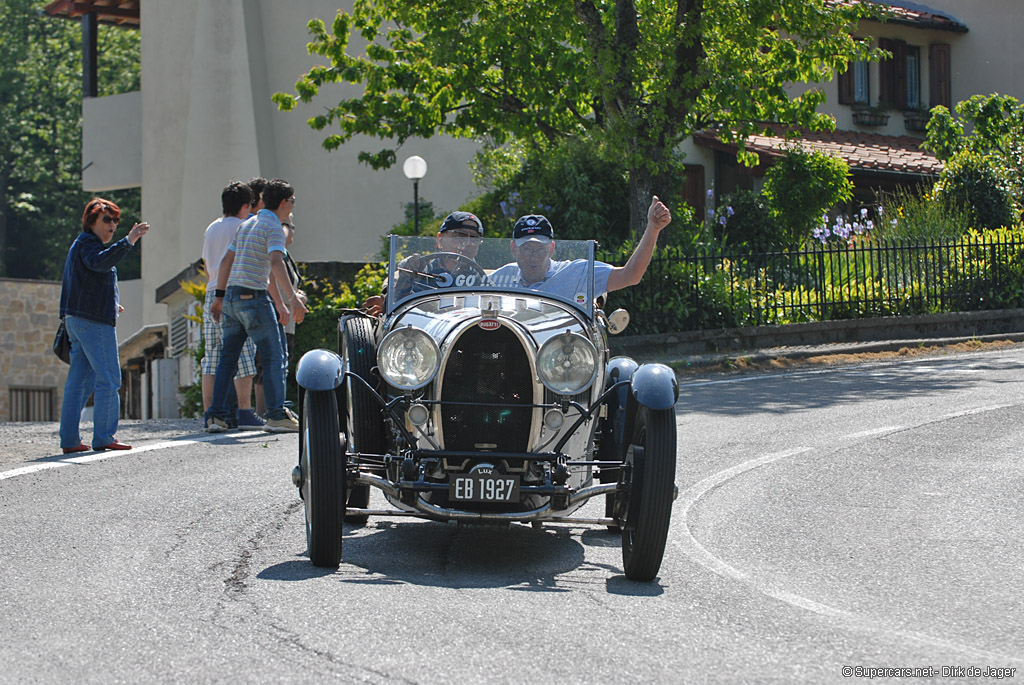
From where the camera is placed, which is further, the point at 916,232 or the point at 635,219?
the point at 916,232

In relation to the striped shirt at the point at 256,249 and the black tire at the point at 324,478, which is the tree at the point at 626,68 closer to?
the striped shirt at the point at 256,249

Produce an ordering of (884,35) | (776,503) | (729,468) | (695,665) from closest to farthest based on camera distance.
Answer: (695,665)
(776,503)
(729,468)
(884,35)

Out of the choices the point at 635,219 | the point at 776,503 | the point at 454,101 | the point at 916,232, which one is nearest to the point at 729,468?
the point at 776,503

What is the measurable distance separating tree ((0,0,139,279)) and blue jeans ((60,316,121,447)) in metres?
40.7

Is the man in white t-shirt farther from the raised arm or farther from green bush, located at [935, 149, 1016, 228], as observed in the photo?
green bush, located at [935, 149, 1016, 228]

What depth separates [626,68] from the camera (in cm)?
1919

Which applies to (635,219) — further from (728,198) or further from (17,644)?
(17,644)

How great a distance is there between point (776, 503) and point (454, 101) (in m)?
13.7

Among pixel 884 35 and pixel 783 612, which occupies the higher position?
pixel 884 35

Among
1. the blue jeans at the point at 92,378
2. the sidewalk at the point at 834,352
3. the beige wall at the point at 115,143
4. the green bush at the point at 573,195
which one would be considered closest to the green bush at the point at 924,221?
the sidewalk at the point at 834,352

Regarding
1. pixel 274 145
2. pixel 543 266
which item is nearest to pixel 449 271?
pixel 543 266

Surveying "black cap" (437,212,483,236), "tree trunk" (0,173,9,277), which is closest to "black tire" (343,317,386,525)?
"black cap" (437,212,483,236)

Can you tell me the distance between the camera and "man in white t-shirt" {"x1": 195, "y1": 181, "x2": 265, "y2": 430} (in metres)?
11.0

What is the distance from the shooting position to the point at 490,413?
5785 mm
